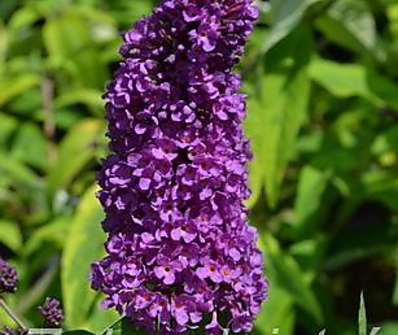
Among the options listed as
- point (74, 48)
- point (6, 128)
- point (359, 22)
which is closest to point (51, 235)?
point (6, 128)

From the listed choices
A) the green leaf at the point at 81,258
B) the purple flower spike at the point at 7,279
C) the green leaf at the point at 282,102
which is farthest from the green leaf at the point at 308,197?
the purple flower spike at the point at 7,279

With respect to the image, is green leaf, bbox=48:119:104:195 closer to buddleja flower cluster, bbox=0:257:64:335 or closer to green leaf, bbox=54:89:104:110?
green leaf, bbox=54:89:104:110

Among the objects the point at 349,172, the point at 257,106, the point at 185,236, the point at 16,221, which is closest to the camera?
the point at 185,236

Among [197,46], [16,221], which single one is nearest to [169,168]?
[197,46]

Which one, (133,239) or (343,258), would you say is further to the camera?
(343,258)

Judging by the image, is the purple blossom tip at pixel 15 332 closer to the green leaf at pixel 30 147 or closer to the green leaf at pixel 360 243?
the green leaf at pixel 360 243

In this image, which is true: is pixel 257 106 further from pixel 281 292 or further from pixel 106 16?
pixel 106 16

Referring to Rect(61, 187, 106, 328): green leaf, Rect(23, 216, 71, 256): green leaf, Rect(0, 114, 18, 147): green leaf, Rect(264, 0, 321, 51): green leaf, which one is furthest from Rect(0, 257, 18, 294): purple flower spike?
Rect(0, 114, 18, 147): green leaf
